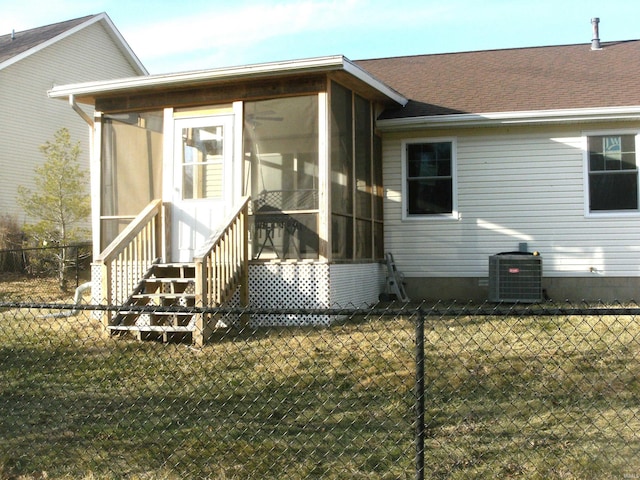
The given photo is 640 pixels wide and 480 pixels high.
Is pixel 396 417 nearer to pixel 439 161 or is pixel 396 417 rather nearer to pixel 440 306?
pixel 440 306

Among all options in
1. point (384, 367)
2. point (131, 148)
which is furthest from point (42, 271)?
point (384, 367)

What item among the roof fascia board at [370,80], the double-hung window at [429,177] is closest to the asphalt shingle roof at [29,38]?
the roof fascia board at [370,80]

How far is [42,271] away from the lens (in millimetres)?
16391

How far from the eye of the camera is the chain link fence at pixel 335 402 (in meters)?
4.58

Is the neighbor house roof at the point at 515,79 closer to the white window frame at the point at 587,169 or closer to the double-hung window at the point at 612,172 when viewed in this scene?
the white window frame at the point at 587,169

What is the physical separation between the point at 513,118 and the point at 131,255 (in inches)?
246

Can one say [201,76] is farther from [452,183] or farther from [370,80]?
[452,183]

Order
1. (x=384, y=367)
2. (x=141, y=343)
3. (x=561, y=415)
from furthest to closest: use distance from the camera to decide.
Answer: (x=141, y=343) → (x=384, y=367) → (x=561, y=415)

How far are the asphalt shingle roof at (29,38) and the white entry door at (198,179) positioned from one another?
35.1 ft

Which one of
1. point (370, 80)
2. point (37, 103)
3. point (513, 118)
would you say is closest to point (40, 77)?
point (37, 103)

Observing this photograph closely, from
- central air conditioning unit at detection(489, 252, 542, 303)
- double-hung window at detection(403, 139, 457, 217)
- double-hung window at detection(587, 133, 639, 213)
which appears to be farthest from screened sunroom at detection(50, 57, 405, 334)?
double-hung window at detection(587, 133, 639, 213)

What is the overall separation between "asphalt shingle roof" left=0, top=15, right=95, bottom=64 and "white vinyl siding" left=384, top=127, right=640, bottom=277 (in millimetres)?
12351

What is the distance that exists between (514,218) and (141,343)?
643 centimetres

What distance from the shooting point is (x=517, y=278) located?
10.7 metres
